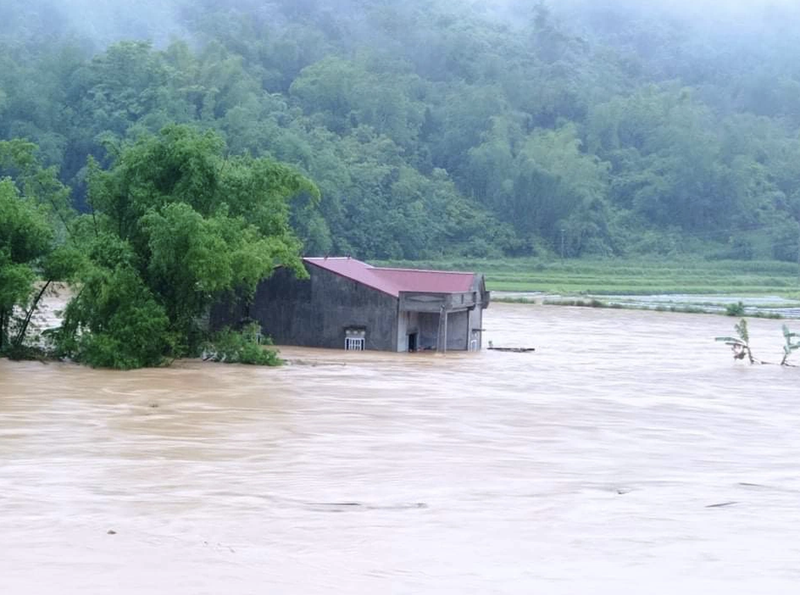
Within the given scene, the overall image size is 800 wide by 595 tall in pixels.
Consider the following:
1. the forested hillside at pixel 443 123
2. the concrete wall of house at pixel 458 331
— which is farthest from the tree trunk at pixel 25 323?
the forested hillside at pixel 443 123

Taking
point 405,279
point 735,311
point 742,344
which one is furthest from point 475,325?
point 735,311

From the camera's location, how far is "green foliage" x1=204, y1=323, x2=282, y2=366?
26.2m

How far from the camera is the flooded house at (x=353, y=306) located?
96.7 ft

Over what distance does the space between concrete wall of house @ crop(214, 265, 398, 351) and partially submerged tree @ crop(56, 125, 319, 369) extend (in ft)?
4.46

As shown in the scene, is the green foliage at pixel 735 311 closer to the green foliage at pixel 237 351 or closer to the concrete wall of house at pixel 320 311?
the concrete wall of house at pixel 320 311

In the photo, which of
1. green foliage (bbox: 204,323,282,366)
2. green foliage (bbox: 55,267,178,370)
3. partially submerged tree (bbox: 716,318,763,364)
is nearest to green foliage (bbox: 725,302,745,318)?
partially submerged tree (bbox: 716,318,763,364)

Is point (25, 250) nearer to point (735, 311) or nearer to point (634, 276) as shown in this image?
point (735, 311)

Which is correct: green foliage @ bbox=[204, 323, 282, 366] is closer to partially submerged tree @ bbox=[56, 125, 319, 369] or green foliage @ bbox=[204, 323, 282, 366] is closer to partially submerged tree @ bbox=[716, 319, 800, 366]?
partially submerged tree @ bbox=[56, 125, 319, 369]

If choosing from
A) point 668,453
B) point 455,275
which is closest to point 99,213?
point 455,275

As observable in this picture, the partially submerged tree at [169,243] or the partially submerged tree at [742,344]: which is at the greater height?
the partially submerged tree at [169,243]

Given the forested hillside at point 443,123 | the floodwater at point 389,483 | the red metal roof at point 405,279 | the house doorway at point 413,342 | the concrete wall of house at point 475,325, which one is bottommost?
the floodwater at point 389,483

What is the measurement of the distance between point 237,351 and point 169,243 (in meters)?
2.73

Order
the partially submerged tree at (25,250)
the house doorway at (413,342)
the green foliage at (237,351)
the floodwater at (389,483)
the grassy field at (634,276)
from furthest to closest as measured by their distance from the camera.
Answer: the grassy field at (634,276) → the house doorway at (413,342) → the green foliage at (237,351) → the partially submerged tree at (25,250) → the floodwater at (389,483)

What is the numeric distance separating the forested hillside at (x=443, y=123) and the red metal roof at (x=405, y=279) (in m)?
24.2
